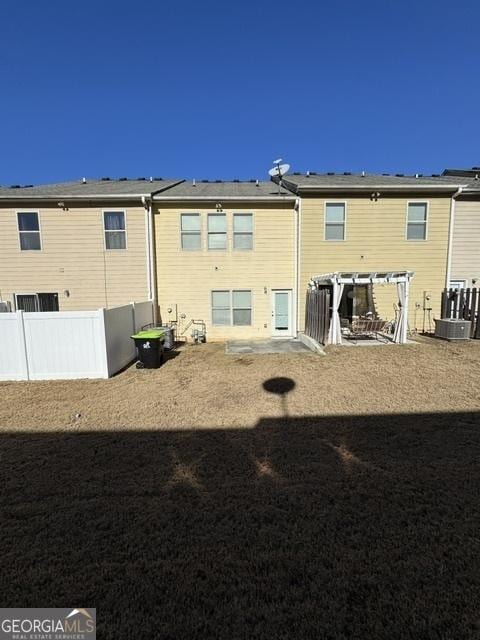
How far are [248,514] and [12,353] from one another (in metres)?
6.92

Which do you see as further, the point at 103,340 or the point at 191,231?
the point at 191,231

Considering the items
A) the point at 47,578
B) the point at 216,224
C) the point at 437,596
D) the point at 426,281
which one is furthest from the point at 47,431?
the point at 426,281

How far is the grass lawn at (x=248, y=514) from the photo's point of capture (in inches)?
76.5

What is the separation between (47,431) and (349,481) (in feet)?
14.2

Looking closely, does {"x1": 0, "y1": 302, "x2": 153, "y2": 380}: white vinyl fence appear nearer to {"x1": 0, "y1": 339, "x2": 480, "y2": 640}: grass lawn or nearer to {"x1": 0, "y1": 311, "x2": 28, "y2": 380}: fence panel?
{"x1": 0, "y1": 311, "x2": 28, "y2": 380}: fence panel

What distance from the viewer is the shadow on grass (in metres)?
1.91

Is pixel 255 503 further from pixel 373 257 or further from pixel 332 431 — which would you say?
pixel 373 257

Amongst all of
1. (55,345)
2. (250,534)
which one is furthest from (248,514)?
(55,345)

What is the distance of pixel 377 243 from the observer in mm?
11961

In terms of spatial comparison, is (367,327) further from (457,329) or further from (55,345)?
(55,345)

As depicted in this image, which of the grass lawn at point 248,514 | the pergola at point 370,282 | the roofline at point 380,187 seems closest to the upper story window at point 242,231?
the roofline at point 380,187

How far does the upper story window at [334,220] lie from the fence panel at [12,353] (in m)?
10.4

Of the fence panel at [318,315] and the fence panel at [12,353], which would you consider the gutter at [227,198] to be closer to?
the fence panel at [318,315]

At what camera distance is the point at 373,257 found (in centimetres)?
1200
